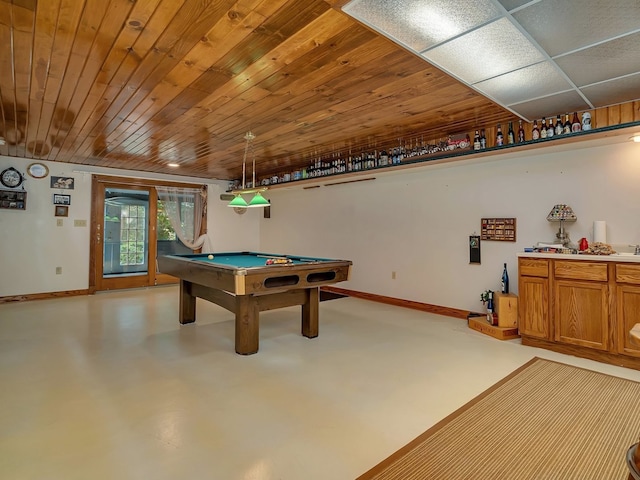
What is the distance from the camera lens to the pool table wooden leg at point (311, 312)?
→ 3873 millimetres

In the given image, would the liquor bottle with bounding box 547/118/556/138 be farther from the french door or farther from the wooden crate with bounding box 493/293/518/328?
the french door

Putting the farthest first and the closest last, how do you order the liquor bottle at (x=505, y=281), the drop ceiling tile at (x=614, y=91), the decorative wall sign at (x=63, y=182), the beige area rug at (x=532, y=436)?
the decorative wall sign at (x=63, y=182), the liquor bottle at (x=505, y=281), the drop ceiling tile at (x=614, y=91), the beige area rug at (x=532, y=436)

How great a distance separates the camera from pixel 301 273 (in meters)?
3.45

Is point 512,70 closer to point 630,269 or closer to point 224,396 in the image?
point 630,269

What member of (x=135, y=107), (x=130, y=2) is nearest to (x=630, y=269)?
(x=130, y=2)

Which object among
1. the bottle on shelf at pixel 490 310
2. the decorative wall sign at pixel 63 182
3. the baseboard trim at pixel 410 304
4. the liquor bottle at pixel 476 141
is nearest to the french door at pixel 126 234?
the decorative wall sign at pixel 63 182

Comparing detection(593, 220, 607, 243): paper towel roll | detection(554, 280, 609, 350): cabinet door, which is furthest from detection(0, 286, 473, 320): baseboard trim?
detection(593, 220, 607, 243): paper towel roll

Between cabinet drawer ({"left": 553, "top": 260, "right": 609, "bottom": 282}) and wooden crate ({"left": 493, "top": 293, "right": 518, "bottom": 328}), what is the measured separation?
25.8 inches

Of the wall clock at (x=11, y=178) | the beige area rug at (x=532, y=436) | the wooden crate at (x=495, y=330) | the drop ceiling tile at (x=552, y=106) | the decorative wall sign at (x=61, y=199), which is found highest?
the drop ceiling tile at (x=552, y=106)

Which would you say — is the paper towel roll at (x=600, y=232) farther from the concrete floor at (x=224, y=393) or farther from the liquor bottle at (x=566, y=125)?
the concrete floor at (x=224, y=393)

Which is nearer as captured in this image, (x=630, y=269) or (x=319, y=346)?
(x=630, y=269)

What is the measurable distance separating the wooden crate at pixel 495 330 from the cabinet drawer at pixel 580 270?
2.76 feet

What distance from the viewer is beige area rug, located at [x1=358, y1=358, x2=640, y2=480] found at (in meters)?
1.72

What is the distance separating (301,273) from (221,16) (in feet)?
7.31
